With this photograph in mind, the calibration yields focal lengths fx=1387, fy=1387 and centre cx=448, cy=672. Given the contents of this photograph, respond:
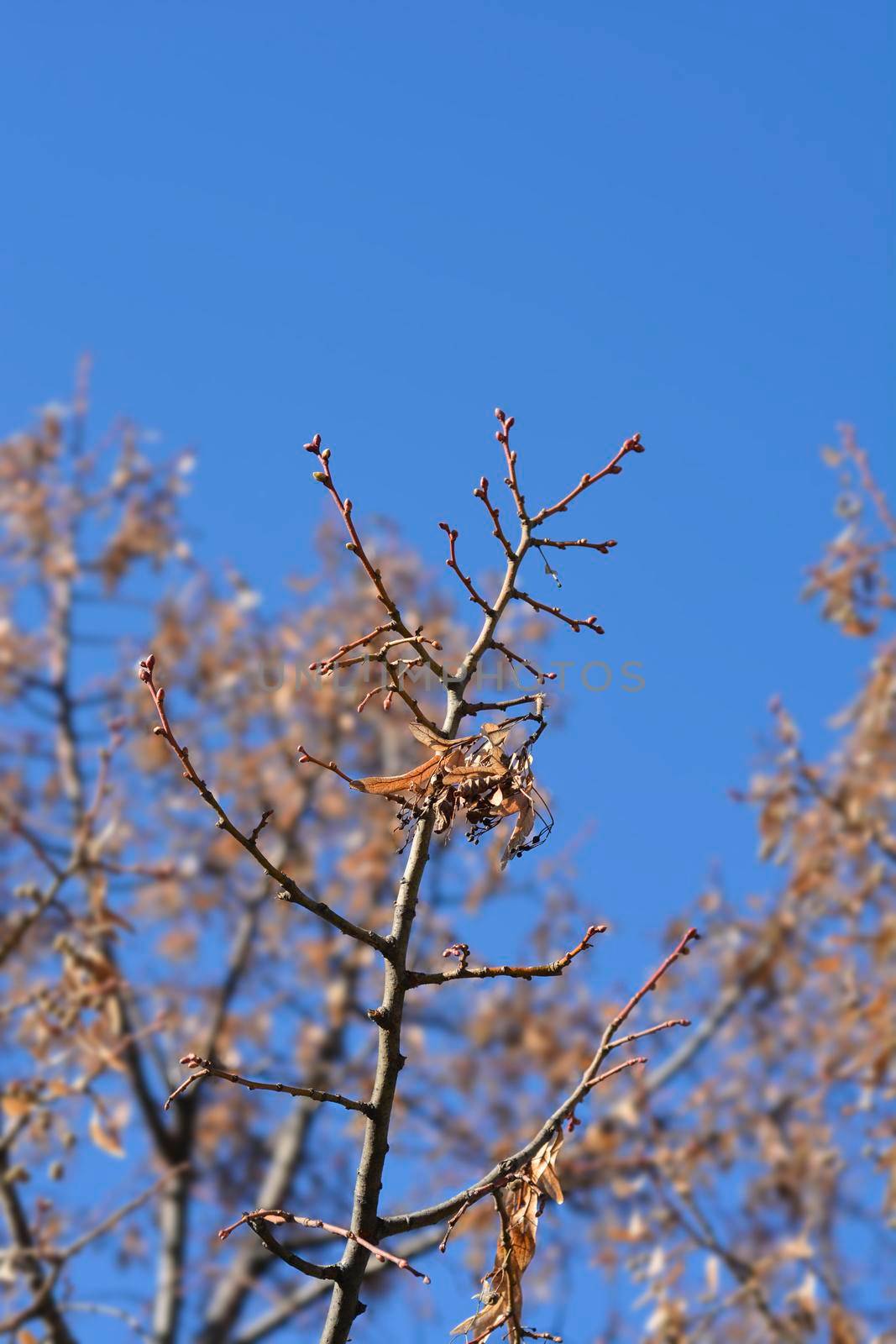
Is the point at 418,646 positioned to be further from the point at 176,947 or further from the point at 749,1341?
the point at 176,947

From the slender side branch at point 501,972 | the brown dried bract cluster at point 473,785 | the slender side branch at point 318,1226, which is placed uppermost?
the brown dried bract cluster at point 473,785

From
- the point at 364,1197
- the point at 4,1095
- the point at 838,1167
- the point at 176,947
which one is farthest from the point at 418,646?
the point at 176,947

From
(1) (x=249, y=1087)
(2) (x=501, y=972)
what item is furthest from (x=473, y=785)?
(1) (x=249, y=1087)

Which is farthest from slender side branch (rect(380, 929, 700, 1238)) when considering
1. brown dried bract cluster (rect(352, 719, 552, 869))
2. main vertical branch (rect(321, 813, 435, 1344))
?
brown dried bract cluster (rect(352, 719, 552, 869))

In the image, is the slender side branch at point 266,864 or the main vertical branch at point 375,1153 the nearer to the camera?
the slender side branch at point 266,864

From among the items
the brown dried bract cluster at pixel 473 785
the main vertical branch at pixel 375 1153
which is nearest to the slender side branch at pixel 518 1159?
the main vertical branch at pixel 375 1153

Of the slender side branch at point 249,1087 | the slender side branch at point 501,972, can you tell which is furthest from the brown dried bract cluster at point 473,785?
the slender side branch at point 249,1087

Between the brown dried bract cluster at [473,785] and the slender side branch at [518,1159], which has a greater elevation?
the brown dried bract cluster at [473,785]

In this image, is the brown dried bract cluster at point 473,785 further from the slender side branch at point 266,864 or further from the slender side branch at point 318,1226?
the slender side branch at point 318,1226

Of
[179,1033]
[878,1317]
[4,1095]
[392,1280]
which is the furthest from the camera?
[179,1033]

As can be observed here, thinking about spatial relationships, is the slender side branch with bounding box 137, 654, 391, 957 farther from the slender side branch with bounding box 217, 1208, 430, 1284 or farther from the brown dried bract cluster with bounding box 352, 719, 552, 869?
the slender side branch with bounding box 217, 1208, 430, 1284

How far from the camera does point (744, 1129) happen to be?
28.9 ft

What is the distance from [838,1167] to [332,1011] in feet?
11.8

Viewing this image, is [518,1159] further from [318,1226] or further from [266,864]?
[266,864]
